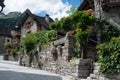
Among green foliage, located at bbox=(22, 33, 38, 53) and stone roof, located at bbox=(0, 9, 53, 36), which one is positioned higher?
stone roof, located at bbox=(0, 9, 53, 36)

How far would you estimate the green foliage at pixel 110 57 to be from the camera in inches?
429

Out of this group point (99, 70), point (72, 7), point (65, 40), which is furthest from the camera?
point (72, 7)

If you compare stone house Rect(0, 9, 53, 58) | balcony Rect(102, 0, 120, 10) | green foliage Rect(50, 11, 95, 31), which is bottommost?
green foliage Rect(50, 11, 95, 31)

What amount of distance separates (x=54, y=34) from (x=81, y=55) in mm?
4563

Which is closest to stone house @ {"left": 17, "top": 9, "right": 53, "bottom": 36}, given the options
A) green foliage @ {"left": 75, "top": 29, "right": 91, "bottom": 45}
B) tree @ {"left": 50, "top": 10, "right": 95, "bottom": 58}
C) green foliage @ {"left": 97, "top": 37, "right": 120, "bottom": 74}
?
tree @ {"left": 50, "top": 10, "right": 95, "bottom": 58}

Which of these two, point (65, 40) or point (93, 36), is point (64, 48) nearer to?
point (65, 40)

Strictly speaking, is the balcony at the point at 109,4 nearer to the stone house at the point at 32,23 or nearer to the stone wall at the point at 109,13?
the stone wall at the point at 109,13

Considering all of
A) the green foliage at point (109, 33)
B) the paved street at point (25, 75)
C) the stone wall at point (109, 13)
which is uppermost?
the stone wall at point (109, 13)

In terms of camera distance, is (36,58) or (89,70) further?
(36,58)

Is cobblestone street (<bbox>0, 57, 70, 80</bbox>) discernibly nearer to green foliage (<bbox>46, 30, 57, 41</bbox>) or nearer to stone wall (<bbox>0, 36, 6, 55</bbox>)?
green foliage (<bbox>46, 30, 57, 41</bbox>)

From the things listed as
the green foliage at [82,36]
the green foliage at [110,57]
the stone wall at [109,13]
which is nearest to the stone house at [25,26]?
the stone wall at [109,13]

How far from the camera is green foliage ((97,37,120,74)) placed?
10.9 metres

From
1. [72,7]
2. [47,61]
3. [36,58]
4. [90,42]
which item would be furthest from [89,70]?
[72,7]

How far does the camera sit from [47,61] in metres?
18.2
